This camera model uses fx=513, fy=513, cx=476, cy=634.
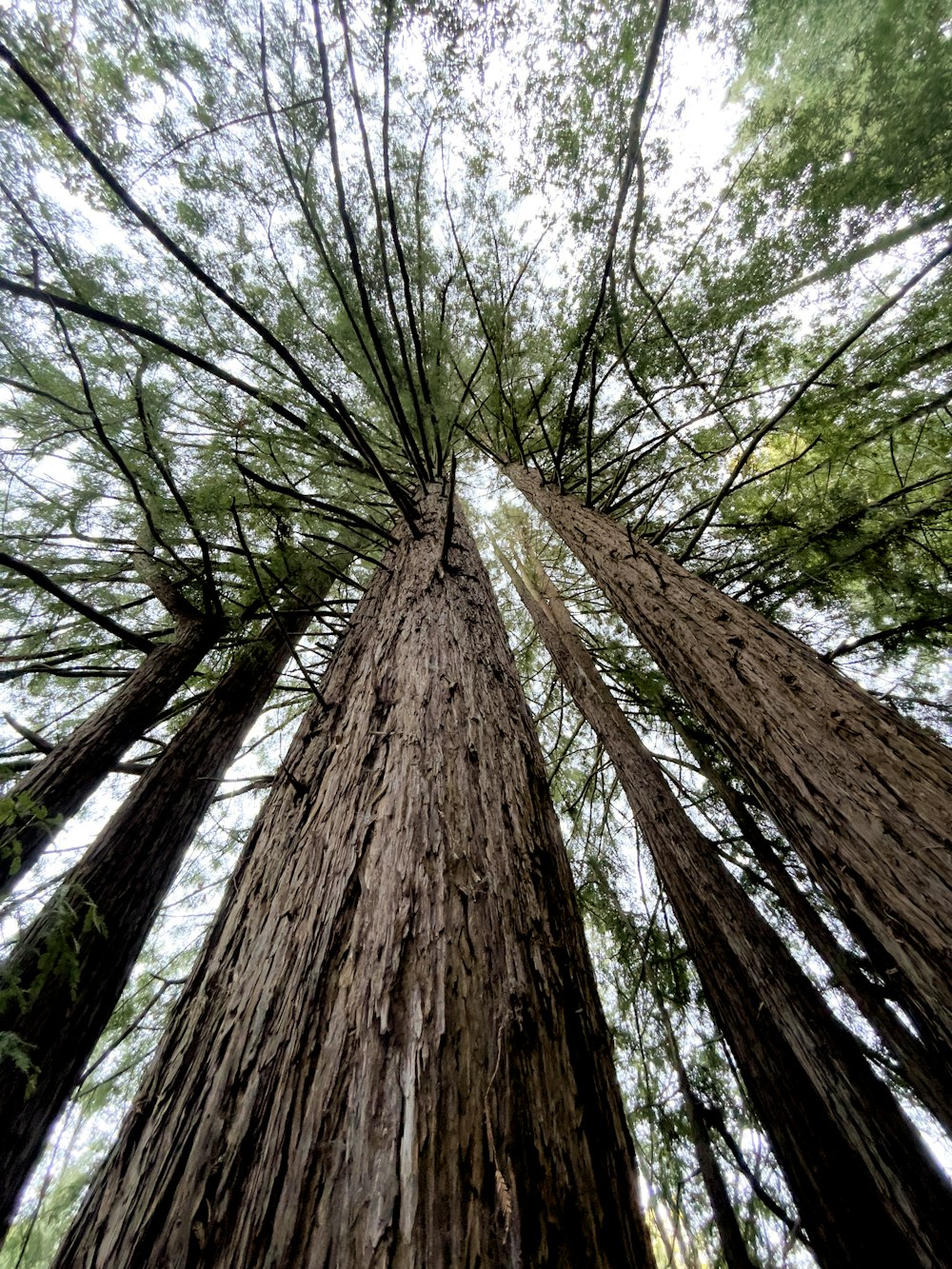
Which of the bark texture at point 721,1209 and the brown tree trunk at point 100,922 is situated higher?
the brown tree trunk at point 100,922

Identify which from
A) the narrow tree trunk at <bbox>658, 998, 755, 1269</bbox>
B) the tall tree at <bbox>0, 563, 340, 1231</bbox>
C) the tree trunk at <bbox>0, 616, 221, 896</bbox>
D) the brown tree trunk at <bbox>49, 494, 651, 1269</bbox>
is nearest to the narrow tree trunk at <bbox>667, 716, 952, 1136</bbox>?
the narrow tree trunk at <bbox>658, 998, 755, 1269</bbox>

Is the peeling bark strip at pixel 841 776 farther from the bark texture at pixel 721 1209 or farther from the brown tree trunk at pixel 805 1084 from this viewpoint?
the bark texture at pixel 721 1209

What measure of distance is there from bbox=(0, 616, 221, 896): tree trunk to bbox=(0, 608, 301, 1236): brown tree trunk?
0.31 meters

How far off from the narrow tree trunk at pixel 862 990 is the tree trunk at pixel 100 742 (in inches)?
149

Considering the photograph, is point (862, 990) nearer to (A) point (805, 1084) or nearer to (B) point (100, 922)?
(A) point (805, 1084)

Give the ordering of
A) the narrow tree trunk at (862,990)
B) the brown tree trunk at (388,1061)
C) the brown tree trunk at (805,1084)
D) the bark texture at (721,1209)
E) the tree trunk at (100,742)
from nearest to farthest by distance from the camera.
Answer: the brown tree trunk at (388,1061)
the brown tree trunk at (805,1084)
the bark texture at (721,1209)
the narrow tree trunk at (862,990)
the tree trunk at (100,742)

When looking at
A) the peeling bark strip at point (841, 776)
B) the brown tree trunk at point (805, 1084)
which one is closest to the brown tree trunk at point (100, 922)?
the peeling bark strip at point (841, 776)

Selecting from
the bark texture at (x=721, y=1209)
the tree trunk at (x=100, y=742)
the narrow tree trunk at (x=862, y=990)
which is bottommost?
the bark texture at (x=721, y=1209)

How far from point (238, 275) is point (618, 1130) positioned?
463cm

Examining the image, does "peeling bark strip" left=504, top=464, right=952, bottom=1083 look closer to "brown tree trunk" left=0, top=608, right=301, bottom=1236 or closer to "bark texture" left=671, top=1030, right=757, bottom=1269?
"bark texture" left=671, top=1030, right=757, bottom=1269

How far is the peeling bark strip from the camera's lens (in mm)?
1431

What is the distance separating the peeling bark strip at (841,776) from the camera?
143 centimetres

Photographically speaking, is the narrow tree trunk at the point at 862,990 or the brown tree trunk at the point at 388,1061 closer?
the brown tree trunk at the point at 388,1061

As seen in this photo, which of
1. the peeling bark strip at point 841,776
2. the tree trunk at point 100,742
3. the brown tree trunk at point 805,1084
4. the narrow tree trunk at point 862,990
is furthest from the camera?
the tree trunk at point 100,742
